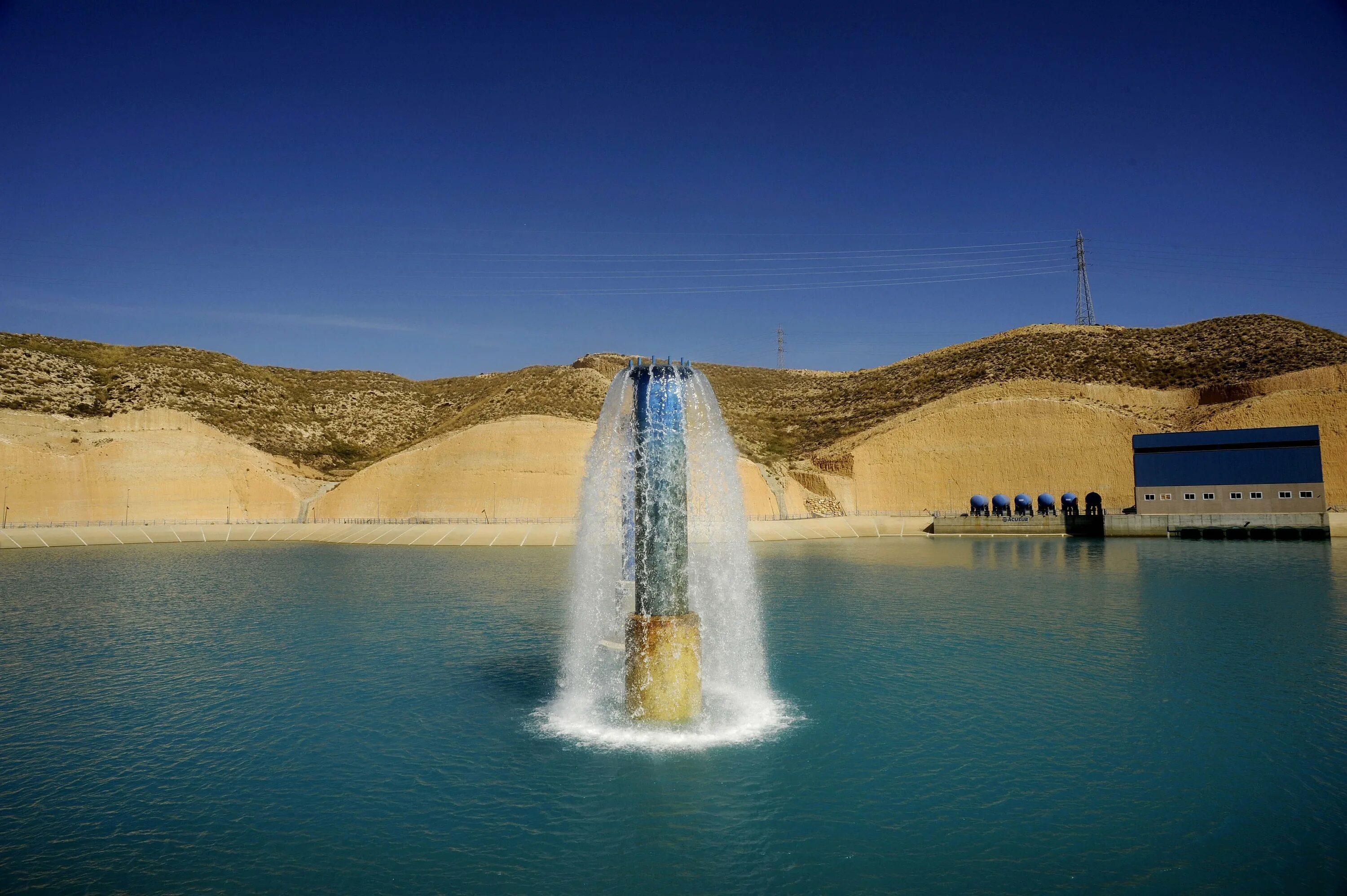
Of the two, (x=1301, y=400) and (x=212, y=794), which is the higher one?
(x=1301, y=400)

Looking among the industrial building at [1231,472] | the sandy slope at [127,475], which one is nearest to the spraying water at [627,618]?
the industrial building at [1231,472]

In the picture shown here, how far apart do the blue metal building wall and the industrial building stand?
0.05m

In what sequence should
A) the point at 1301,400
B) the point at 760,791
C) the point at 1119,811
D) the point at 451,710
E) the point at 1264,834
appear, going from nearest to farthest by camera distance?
the point at 1264,834
the point at 1119,811
the point at 760,791
the point at 451,710
the point at 1301,400

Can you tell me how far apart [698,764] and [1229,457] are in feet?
224

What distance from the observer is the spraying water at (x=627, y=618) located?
1575cm

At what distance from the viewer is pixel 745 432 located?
116 meters

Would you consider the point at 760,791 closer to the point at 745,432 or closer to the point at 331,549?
the point at 331,549

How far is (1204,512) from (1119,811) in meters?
65.5

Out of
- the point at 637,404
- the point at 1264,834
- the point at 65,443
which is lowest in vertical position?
the point at 1264,834

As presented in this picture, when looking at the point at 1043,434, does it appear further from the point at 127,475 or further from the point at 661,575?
the point at 127,475

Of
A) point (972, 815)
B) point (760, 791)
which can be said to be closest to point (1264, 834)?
point (972, 815)

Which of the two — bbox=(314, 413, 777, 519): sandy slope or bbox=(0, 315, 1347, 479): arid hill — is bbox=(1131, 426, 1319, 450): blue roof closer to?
bbox=(0, 315, 1347, 479): arid hill

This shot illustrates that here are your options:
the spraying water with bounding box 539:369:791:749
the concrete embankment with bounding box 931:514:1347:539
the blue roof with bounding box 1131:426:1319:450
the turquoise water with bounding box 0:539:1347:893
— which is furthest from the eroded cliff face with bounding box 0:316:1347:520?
the spraying water with bounding box 539:369:791:749

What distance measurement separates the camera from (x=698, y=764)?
14047 millimetres
